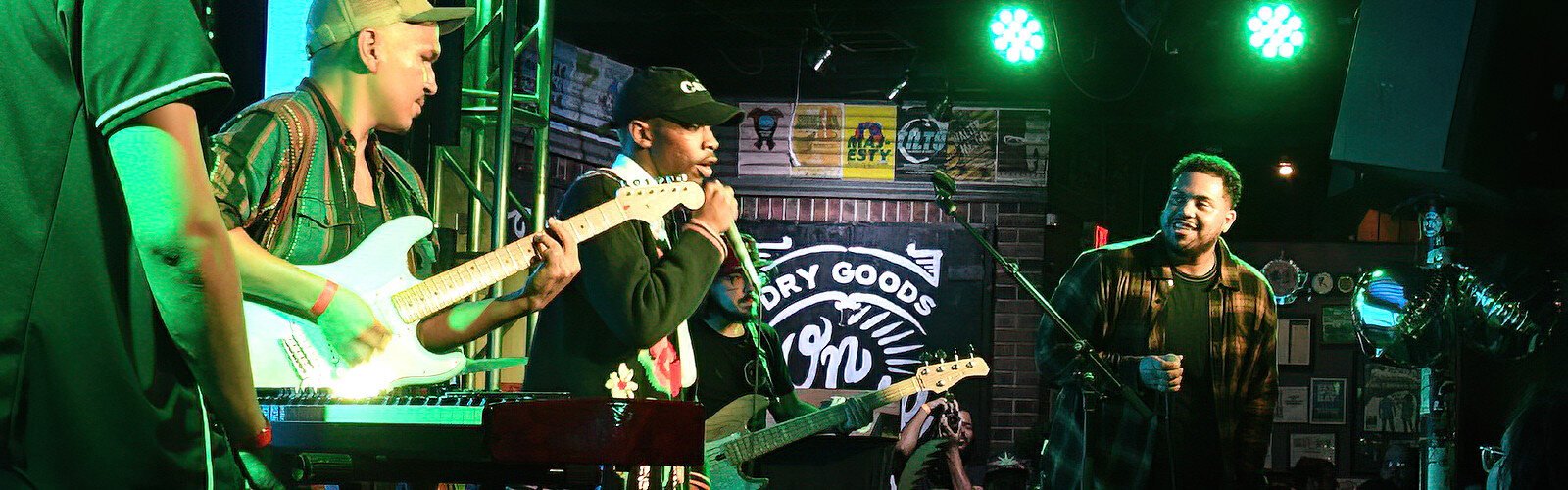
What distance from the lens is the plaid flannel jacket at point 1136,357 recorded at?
5.30m

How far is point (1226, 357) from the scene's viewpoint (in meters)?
5.40

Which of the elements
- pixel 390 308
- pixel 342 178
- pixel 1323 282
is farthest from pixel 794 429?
pixel 1323 282

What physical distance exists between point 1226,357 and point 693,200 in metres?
2.63

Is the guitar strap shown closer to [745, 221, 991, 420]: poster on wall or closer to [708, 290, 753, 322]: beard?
[708, 290, 753, 322]: beard

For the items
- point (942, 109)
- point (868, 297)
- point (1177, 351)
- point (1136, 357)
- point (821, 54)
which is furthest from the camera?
point (868, 297)

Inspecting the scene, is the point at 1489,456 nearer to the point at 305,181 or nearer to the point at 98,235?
the point at 305,181

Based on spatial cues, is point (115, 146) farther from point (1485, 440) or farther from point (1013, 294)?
point (1013, 294)

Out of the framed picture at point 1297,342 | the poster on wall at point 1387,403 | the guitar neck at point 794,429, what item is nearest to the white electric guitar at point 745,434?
the guitar neck at point 794,429

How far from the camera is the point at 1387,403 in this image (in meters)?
12.6

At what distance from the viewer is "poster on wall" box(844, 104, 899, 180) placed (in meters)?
11.5

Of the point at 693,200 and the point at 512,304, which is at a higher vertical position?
the point at 693,200

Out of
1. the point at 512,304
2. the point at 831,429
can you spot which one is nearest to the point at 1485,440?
the point at 831,429

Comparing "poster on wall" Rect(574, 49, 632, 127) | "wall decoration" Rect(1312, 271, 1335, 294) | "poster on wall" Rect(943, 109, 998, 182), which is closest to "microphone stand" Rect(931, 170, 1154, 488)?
"poster on wall" Rect(574, 49, 632, 127)

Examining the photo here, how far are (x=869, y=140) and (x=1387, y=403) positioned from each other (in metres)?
5.35
